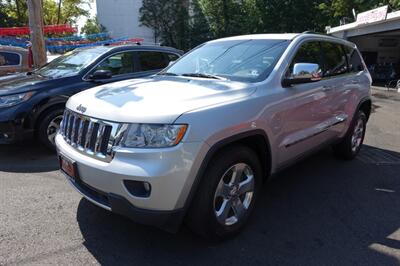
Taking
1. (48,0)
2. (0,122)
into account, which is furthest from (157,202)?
(48,0)

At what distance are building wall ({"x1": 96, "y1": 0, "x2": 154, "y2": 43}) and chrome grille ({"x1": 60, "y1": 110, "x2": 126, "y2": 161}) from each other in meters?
36.1

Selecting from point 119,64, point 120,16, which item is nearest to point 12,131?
point 119,64

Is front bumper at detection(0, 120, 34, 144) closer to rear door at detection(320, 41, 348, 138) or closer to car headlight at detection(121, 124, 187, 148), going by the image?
car headlight at detection(121, 124, 187, 148)

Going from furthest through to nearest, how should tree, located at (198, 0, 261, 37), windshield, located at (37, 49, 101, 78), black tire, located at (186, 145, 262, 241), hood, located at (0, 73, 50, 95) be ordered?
1. tree, located at (198, 0, 261, 37)
2. windshield, located at (37, 49, 101, 78)
3. hood, located at (0, 73, 50, 95)
4. black tire, located at (186, 145, 262, 241)

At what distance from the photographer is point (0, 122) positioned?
17.7 ft

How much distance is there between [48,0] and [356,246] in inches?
1941

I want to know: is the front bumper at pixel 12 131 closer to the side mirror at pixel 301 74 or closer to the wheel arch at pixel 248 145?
the wheel arch at pixel 248 145

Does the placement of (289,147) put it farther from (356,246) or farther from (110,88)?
(110,88)

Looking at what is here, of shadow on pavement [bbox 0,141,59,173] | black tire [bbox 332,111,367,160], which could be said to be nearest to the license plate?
shadow on pavement [bbox 0,141,59,173]

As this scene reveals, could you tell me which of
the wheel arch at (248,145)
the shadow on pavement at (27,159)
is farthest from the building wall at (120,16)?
the wheel arch at (248,145)

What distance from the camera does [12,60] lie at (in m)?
9.71

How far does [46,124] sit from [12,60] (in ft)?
16.2

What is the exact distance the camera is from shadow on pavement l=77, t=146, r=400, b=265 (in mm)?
3150

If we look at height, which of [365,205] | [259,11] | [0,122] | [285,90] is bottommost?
[365,205]
